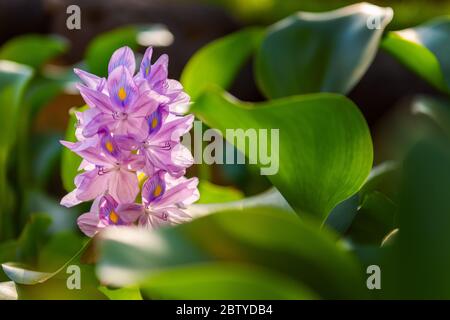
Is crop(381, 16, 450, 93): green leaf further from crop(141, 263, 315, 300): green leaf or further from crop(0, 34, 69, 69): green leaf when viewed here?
crop(0, 34, 69, 69): green leaf

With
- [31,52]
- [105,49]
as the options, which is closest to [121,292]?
[105,49]

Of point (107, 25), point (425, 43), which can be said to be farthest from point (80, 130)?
point (107, 25)

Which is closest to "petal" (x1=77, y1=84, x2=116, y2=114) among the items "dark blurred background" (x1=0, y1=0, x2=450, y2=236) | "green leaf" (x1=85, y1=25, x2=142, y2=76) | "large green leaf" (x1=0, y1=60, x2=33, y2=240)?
"large green leaf" (x1=0, y1=60, x2=33, y2=240)

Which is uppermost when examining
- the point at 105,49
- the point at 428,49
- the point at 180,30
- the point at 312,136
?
the point at 180,30

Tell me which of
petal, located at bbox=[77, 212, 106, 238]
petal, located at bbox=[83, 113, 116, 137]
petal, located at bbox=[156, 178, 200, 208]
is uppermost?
petal, located at bbox=[83, 113, 116, 137]

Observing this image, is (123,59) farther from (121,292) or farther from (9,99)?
(9,99)

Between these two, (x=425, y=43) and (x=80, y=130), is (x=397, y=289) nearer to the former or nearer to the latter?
(x=80, y=130)
